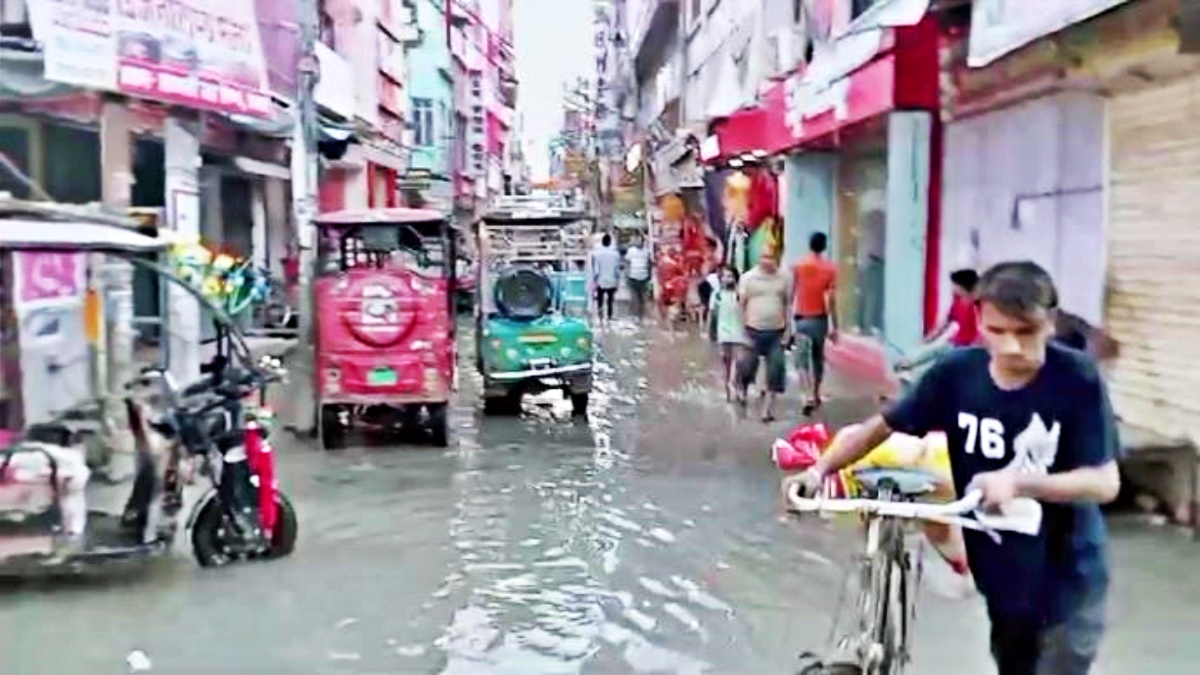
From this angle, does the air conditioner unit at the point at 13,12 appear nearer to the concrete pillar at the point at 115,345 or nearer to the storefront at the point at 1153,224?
the concrete pillar at the point at 115,345

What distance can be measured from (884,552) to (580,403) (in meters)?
12.3

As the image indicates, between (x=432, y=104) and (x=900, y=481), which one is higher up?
(x=432, y=104)

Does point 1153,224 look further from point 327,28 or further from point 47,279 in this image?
point 327,28

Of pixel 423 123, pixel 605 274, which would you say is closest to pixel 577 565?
pixel 605 274

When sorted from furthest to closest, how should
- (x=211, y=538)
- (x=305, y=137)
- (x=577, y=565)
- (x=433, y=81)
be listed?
1. (x=433, y=81)
2. (x=305, y=137)
3. (x=577, y=565)
4. (x=211, y=538)

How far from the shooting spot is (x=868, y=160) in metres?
21.8

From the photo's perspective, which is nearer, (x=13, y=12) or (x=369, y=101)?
(x=13, y=12)

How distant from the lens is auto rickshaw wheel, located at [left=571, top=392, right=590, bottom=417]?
55.9 ft

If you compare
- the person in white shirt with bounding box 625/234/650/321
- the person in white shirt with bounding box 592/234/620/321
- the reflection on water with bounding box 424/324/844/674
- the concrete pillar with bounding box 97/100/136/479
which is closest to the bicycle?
the reflection on water with bounding box 424/324/844/674

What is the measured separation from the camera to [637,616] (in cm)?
830

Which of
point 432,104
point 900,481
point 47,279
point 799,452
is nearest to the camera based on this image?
point 900,481

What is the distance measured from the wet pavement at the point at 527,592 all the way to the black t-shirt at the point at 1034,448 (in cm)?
273

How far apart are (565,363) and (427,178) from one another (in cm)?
3827

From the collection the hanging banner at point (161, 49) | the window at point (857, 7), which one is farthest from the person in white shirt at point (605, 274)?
the window at point (857, 7)
